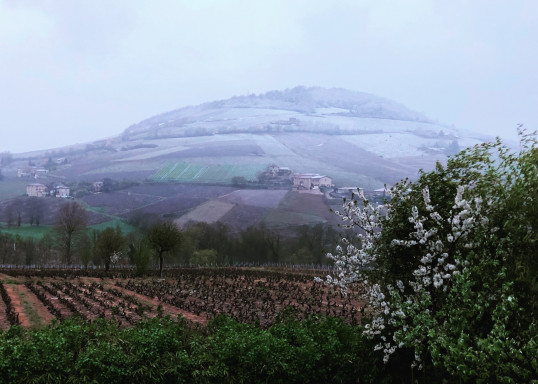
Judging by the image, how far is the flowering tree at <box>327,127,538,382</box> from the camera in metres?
8.34

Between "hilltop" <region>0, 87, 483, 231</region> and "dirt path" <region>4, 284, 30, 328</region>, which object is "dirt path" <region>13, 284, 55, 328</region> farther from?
"hilltop" <region>0, 87, 483, 231</region>

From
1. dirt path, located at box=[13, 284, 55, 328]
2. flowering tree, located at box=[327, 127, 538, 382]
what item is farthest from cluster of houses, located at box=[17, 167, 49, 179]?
flowering tree, located at box=[327, 127, 538, 382]

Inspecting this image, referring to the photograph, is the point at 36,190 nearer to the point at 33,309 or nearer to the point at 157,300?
the point at 157,300

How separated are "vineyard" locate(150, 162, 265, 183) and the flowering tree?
143 meters

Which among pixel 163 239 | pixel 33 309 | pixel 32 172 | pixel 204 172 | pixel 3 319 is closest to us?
pixel 3 319

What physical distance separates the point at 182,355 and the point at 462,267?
6.84 metres

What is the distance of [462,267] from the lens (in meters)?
10.4

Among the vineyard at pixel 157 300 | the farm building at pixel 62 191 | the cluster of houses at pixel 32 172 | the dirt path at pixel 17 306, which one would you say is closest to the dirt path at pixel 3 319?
the vineyard at pixel 157 300

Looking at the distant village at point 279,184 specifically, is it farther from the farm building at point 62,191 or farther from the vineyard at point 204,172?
the vineyard at point 204,172

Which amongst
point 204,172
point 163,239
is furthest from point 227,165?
point 163,239

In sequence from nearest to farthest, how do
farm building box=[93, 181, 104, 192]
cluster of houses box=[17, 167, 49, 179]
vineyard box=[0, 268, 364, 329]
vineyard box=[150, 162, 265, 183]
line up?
1. vineyard box=[0, 268, 364, 329]
2. farm building box=[93, 181, 104, 192]
3. vineyard box=[150, 162, 265, 183]
4. cluster of houses box=[17, 167, 49, 179]

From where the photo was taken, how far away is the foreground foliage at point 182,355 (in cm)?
1016

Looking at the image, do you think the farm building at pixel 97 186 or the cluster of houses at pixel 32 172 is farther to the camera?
the cluster of houses at pixel 32 172

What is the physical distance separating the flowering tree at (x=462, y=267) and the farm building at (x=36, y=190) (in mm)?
156416
